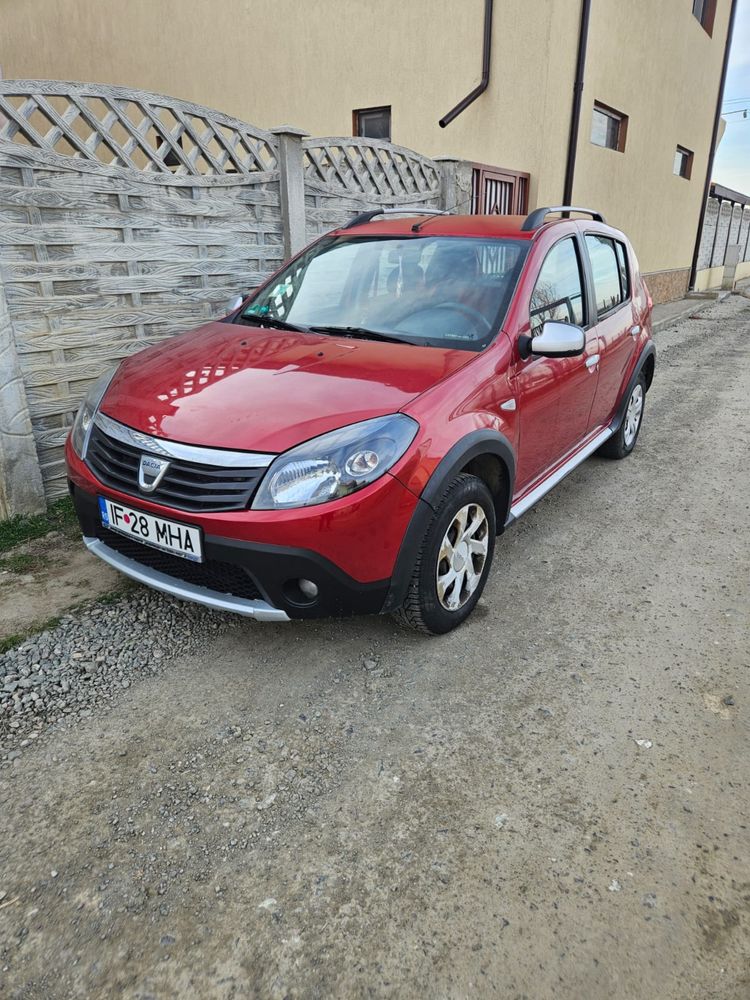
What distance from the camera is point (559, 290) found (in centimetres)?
370

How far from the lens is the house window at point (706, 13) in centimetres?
1414

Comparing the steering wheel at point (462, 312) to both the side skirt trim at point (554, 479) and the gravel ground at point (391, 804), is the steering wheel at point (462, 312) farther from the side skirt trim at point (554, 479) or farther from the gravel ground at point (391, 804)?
the gravel ground at point (391, 804)

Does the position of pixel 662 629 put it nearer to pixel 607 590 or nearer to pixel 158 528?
pixel 607 590

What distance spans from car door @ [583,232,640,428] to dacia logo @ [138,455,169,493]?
2.82 meters

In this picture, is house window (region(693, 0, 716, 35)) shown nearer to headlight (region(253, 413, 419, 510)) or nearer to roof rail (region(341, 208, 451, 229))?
roof rail (region(341, 208, 451, 229))

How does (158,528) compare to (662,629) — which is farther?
(662,629)

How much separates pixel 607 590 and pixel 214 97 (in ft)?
35.9

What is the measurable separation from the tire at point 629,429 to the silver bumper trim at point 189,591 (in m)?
3.36

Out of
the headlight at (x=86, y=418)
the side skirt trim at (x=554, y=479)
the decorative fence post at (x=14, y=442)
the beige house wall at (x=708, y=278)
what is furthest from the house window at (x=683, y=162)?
the headlight at (x=86, y=418)

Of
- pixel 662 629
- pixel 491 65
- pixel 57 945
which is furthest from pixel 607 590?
pixel 491 65

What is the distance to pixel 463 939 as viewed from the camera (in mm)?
1748

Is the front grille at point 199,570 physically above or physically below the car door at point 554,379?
below

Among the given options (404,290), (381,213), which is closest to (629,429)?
(381,213)

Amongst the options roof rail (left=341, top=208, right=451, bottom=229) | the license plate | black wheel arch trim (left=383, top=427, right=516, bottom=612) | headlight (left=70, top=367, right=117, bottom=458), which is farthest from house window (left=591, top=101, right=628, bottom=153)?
the license plate
